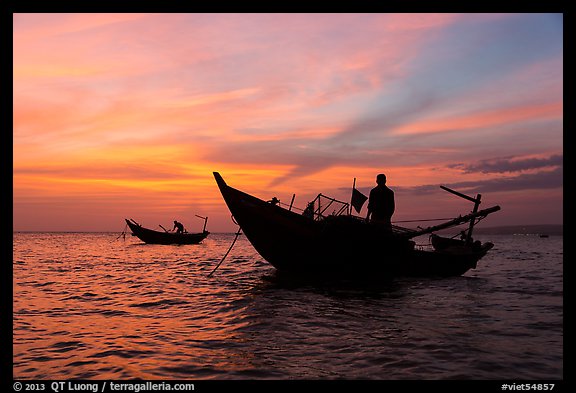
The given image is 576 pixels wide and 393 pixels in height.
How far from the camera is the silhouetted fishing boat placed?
1622cm

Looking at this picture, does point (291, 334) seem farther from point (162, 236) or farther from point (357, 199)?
point (162, 236)

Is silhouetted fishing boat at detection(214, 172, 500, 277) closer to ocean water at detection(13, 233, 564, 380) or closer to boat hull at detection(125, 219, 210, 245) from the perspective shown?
ocean water at detection(13, 233, 564, 380)

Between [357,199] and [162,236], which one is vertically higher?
[357,199]

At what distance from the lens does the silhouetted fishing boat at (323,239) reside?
1622 cm

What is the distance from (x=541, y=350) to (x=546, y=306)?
227 inches

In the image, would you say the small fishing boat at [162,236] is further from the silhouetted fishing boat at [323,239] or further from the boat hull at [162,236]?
the silhouetted fishing boat at [323,239]

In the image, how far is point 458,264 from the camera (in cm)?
1902

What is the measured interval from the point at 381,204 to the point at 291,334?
9.00 m

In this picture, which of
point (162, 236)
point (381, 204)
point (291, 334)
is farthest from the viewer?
point (162, 236)

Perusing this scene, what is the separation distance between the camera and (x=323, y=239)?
16250 millimetres

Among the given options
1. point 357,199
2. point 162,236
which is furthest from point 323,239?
point 162,236

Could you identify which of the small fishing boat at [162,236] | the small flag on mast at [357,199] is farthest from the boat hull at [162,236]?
the small flag on mast at [357,199]

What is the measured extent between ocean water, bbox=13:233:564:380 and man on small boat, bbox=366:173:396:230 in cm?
278
